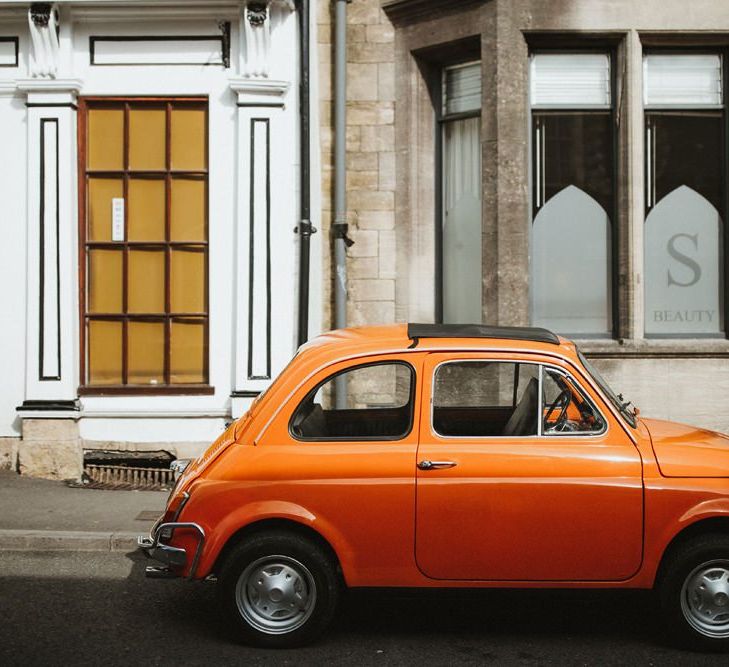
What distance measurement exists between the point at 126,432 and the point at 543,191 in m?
4.93

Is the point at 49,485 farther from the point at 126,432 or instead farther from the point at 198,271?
the point at 198,271

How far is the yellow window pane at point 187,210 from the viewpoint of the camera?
10.8m

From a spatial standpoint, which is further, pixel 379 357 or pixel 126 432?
pixel 126 432

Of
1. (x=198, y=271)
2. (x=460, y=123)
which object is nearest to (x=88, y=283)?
(x=198, y=271)

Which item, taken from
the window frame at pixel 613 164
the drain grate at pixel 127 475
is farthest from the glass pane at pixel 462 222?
the drain grate at pixel 127 475

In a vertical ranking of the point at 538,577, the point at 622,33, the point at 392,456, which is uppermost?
the point at 622,33

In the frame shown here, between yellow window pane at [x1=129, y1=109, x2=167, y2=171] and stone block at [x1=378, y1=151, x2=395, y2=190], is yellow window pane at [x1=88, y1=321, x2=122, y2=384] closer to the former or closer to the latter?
yellow window pane at [x1=129, y1=109, x2=167, y2=171]

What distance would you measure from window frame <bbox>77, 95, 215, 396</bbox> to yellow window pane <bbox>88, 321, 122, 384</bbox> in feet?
0.18

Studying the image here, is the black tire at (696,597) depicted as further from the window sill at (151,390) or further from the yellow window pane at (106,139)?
the yellow window pane at (106,139)

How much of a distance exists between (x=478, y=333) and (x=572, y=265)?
509cm

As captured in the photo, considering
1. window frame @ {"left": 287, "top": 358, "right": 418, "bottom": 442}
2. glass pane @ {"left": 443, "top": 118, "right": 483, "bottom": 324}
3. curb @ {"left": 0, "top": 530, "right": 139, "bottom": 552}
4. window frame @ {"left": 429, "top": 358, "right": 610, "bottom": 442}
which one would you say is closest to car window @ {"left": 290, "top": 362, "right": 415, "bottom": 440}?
window frame @ {"left": 287, "top": 358, "right": 418, "bottom": 442}

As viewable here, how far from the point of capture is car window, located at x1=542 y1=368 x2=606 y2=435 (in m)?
5.68

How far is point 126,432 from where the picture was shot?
10602 millimetres

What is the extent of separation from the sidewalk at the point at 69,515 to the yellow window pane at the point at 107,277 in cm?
195
